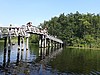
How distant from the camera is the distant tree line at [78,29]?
465ft

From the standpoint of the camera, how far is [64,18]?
6634 inches

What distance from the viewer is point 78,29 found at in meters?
153

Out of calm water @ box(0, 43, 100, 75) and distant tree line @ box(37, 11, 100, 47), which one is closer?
calm water @ box(0, 43, 100, 75)

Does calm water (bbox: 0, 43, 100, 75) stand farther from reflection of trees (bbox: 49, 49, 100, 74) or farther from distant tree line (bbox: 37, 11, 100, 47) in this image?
distant tree line (bbox: 37, 11, 100, 47)

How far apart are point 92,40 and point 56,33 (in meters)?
25.8

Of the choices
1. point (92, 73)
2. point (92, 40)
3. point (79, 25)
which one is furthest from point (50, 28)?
point (92, 73)

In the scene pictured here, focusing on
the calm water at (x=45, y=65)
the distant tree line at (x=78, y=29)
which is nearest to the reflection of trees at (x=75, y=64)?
the calm water at (x=45, y=65)

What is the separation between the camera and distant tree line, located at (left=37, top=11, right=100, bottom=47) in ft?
465

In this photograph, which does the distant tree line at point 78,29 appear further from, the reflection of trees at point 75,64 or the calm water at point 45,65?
the calm water at point 45,65

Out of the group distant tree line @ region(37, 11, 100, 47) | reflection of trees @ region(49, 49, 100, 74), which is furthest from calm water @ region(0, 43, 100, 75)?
distant tree line @ region(37, 11, 100, 47)

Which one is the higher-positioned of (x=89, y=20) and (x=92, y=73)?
(x=89, y=20)

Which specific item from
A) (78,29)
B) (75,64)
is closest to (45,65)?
(75,64)

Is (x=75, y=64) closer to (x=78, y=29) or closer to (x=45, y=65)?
(x=45, y=65)

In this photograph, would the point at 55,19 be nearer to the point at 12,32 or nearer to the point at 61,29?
the point at 61,29
